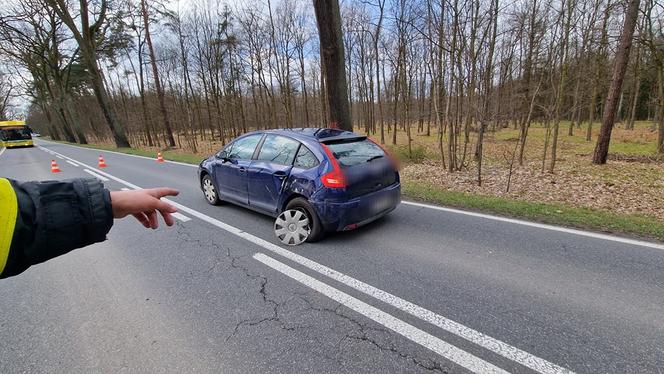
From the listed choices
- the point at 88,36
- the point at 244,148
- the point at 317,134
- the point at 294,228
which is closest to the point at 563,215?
the point at 317,134

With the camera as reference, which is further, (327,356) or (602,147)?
(602,147)

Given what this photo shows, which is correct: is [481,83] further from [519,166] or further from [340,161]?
[340,161]

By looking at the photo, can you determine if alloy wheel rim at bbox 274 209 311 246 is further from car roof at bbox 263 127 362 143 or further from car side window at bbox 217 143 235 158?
car side window at bbox 217 143 235 158

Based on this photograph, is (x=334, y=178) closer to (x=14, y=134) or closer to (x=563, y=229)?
(x=563, y=229)

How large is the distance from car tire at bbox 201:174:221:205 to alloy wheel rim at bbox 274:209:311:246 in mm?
2429

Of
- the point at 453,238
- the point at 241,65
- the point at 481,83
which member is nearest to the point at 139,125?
the point at 241,65

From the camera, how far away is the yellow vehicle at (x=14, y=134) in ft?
100

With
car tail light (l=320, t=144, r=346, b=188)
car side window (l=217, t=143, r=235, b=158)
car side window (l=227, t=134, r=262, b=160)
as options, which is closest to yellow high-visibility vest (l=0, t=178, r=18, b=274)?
car tail light (l=320, t=144, r=346, b=188)

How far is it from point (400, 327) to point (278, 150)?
3208 mm

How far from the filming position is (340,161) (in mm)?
4023

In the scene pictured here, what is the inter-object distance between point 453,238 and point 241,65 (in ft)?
80.1

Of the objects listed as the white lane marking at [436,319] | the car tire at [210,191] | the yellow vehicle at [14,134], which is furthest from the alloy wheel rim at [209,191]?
the yellow vehicle at [14,134]

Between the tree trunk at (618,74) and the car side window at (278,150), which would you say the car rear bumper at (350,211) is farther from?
the tree trunk at (618,74)

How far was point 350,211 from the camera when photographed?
3926mm
